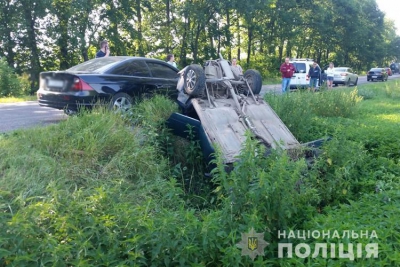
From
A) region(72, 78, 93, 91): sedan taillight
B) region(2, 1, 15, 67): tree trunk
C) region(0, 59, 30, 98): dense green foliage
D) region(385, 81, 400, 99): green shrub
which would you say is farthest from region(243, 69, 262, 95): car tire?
region(2, 1, 15, 67): tree trunk

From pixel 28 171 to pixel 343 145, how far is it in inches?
157

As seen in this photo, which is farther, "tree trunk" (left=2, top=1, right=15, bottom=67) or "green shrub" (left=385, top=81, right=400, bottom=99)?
"tree trunk" (left=2, top=1, right=15, bottom=67)

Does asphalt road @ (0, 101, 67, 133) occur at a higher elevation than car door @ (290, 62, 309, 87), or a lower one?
lower

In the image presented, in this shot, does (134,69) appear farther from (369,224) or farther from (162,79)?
(369,224)

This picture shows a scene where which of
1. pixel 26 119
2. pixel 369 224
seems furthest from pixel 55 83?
pixel 369 224

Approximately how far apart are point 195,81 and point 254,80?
1.73m

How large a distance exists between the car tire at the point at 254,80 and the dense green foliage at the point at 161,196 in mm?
2096

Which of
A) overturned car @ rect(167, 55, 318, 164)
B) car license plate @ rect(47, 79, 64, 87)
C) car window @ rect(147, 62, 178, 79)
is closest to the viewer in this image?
overturned car @ rect(167, 55, 318, 164)

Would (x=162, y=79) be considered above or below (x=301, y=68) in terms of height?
below

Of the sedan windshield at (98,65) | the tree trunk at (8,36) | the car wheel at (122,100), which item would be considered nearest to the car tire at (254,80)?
the car wheel at (122,100)

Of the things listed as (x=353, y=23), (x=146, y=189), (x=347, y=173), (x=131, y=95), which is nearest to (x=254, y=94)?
(x=131, y=95)

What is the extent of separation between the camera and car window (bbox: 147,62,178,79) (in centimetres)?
829

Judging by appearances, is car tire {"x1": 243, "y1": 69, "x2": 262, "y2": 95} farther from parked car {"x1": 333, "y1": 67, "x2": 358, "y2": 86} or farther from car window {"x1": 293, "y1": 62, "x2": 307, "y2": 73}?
parked car {"x1": 333, "y1": 67, "x2": 358, "y2": 86}

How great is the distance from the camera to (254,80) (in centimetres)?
781
